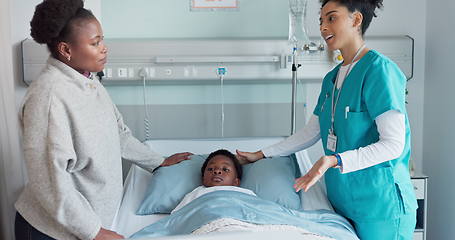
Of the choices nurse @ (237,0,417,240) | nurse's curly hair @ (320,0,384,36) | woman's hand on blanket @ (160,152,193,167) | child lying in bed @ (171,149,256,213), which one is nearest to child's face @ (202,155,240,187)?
child lying in bed @ (171,149,256,213)

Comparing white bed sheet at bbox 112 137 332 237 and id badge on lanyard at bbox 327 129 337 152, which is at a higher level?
id badge on lanyard at bbox 327 129 337 152

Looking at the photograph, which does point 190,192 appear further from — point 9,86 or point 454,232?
point 454,232

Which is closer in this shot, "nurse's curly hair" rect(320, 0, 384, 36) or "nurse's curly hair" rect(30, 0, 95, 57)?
"nurse's curly hair" rect(30, 0, 95, 57)

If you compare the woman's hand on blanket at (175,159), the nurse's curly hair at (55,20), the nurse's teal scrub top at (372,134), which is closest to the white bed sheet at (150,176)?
the woman's hand on blanket at (175,159)

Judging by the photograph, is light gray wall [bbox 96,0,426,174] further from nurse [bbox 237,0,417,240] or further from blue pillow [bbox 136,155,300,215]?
nurse [bbox 237,0,417,240]

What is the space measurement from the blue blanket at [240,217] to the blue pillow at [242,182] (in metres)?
0.28

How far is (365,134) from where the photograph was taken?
75.3 inches

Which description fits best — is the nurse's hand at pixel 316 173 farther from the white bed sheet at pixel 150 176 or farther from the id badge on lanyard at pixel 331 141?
the white bed sheet at pixel 150 176

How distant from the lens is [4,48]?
2012 mm

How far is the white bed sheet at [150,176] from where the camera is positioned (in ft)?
7.25

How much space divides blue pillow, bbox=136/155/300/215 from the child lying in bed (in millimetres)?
58

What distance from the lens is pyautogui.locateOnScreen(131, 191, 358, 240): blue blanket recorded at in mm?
1871

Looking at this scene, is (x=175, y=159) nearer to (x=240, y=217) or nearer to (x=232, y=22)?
(x=240, y=217)

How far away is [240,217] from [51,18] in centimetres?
97
